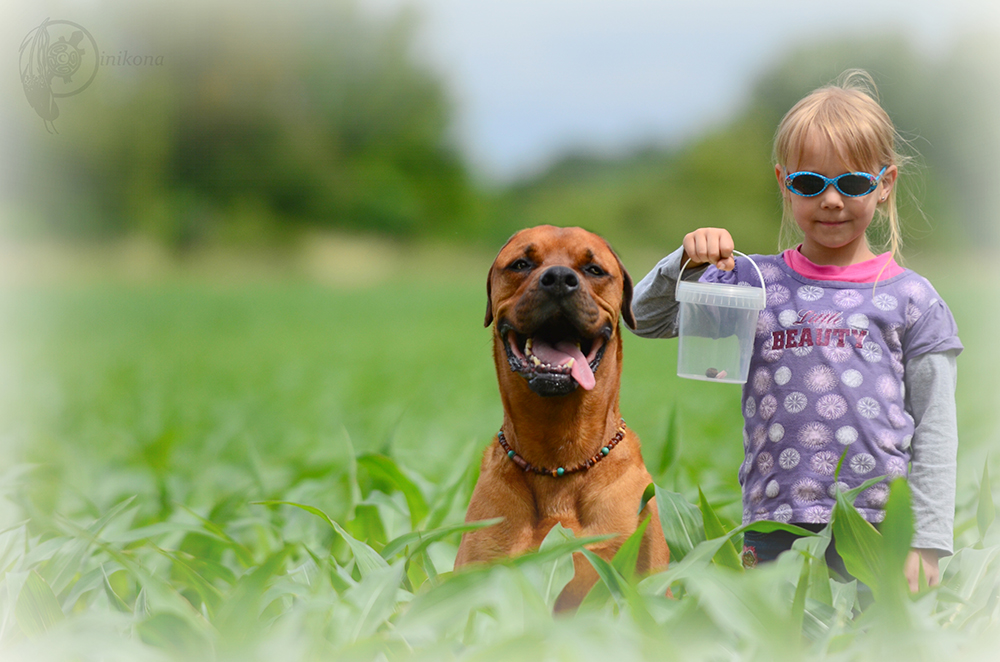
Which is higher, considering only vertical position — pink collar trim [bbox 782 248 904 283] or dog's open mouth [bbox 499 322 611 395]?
pink collar trim [bbox 782 248 904 283]

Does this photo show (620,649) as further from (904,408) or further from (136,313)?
(136,313)

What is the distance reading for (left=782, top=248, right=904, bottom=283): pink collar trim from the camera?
258 cm

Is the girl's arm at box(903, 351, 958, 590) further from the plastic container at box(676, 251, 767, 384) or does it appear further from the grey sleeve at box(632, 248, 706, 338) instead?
the grey sleeve at box(632, 248, 706, 338)

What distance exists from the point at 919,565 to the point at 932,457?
33cm

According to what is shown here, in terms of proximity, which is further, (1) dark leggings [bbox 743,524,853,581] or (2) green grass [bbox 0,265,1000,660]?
(1) dark leggings [bbox 743,524,853,581]

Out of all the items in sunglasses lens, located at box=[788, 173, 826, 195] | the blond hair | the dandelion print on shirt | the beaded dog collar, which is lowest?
the beaded dog collar

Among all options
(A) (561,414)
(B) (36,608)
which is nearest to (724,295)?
(A) (561,414)

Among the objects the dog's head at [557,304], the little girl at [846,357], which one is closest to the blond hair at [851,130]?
the little girl at [846,357]

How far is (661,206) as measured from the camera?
46.2m

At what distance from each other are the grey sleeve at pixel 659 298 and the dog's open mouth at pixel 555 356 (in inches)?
11.7

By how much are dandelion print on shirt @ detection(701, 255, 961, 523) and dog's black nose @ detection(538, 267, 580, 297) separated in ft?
2.33

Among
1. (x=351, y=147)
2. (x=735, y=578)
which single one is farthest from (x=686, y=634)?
(x=351, y=147)

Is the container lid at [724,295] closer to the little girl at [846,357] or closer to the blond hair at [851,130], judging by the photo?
the little girl at [846,357]

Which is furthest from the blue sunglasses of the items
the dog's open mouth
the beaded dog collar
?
the beaded dog collar
